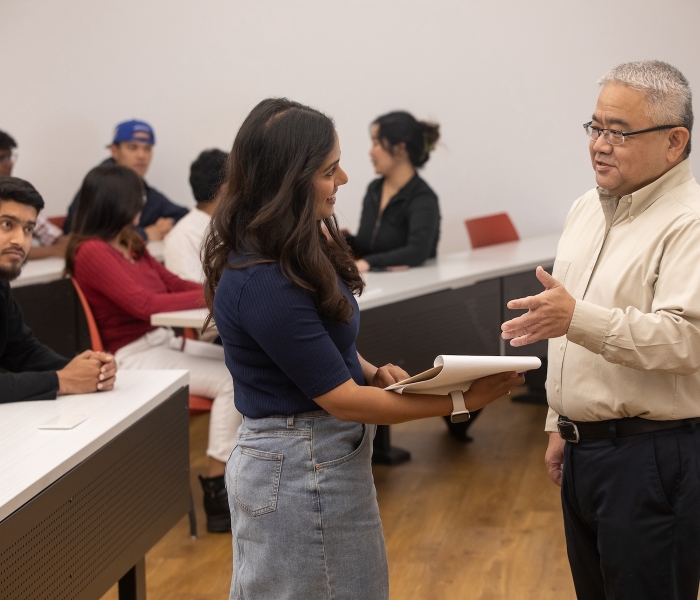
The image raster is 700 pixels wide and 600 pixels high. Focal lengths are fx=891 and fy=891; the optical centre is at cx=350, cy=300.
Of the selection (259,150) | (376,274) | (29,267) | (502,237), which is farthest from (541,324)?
(502,237)

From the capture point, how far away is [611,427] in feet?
5.65

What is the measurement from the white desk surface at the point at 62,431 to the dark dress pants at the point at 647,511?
1055mm

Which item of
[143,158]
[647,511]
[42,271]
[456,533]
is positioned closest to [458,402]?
[647,511]

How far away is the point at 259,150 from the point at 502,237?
394 centimetres

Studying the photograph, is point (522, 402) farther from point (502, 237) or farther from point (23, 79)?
point (23, 79)

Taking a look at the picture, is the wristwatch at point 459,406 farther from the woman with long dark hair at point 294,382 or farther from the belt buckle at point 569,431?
the belt buckle at point 569,431

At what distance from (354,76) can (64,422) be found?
4.51 meters

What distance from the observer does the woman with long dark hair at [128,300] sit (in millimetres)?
3270

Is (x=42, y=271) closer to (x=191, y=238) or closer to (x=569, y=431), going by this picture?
(x=191, y=238)

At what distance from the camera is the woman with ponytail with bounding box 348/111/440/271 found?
13.8 feet

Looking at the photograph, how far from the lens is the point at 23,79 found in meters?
6.57

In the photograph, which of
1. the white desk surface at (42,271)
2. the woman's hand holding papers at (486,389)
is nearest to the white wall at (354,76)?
the white desk surface at (42,271)

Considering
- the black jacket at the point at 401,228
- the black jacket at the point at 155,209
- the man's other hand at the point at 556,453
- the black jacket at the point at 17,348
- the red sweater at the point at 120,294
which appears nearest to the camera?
the man's other hand at the point at 556,453

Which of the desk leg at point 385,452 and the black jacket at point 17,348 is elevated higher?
the black jacket at point 17,348
